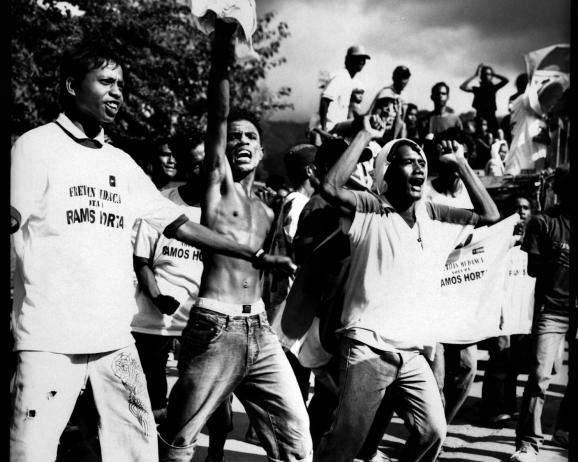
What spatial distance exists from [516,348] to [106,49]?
4.80 m

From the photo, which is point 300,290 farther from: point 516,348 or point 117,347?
point 516,348

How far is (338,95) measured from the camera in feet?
25.9

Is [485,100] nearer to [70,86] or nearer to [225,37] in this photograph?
[225,37]

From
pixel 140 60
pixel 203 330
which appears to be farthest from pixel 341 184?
pixel 140 60

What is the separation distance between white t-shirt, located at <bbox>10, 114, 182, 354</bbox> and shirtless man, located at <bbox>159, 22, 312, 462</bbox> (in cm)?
43

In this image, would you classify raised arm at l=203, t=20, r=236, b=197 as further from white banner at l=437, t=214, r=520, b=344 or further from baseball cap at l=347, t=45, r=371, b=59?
baseball cap at l=347, t=45, r=371, b=59

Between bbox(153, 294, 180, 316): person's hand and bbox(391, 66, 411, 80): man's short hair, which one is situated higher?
bbox(391, 66, 411, 80): man's short hair

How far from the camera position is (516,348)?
24.2 feet

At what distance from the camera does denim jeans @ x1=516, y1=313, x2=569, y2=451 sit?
5.99m

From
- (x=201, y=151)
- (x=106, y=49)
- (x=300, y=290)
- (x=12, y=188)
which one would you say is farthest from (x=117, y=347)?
(x=201, y=151)

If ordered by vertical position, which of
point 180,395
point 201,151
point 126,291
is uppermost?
point 201,151

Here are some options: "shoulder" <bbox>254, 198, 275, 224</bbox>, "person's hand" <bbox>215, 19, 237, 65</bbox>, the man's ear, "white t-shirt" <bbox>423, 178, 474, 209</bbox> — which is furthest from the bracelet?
"white t-shirt" <bbox>423, 178, 474, 209</bbox>

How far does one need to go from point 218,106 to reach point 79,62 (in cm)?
71

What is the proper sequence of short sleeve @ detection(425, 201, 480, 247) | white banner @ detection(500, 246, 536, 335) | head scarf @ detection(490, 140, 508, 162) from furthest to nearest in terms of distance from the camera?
1. head scarf @ detection(490, 140, 508, 162)
2. white banner @ detection(500, 246, 536, 335)
3. short sleeve @ detection(425, 201, 480, 247)
